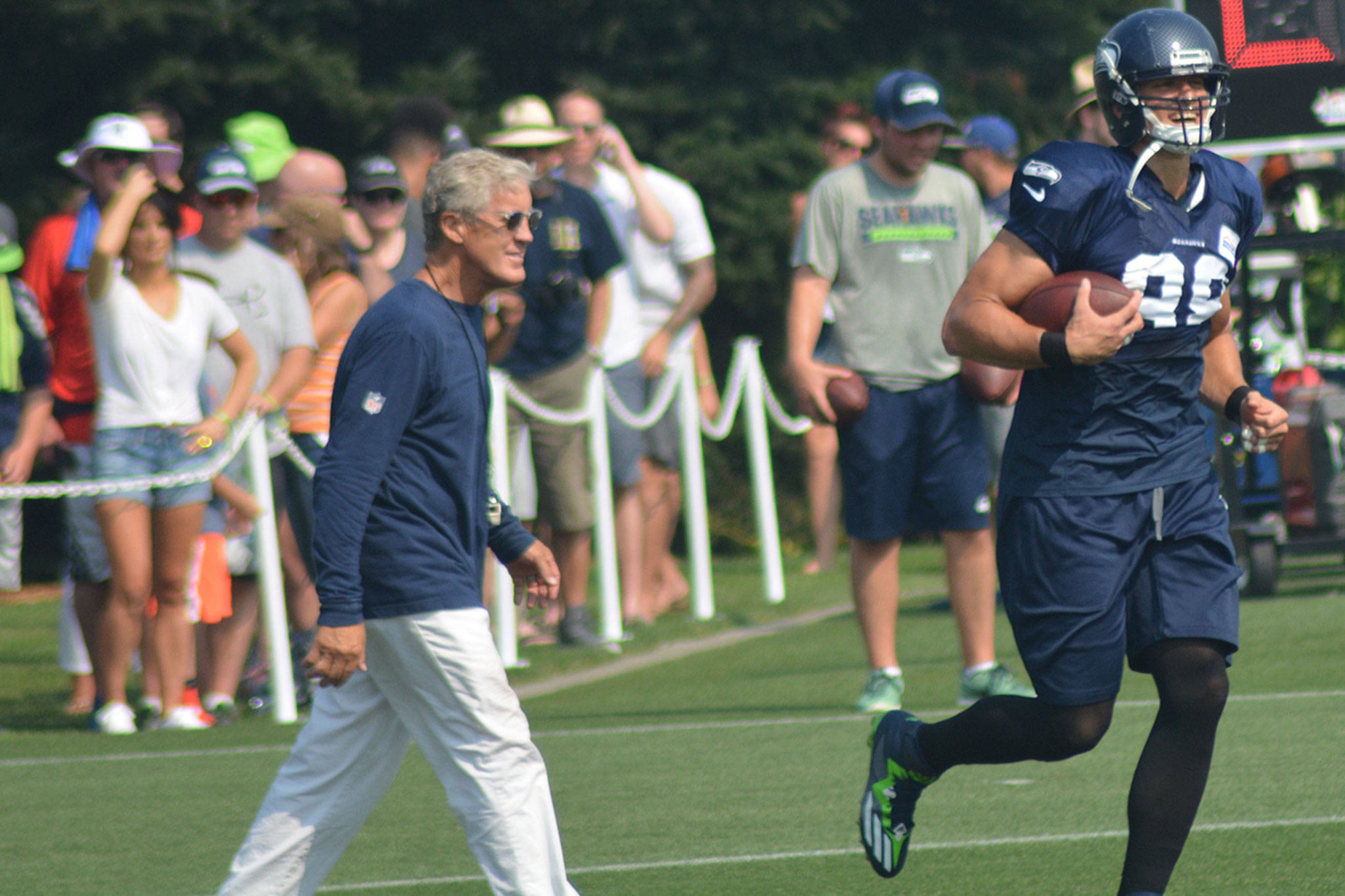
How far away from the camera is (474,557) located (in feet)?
15.3

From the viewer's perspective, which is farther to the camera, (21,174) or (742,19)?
(742,19)

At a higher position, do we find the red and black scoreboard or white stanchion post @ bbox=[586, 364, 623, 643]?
the red and black scoreboard

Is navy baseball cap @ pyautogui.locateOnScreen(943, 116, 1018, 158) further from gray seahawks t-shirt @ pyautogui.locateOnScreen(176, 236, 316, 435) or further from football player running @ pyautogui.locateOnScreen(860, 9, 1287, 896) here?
football player running @ pyautogui.locateOnScreen(860, 9, 1287, 896)

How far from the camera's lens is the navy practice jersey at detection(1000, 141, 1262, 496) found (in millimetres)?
4762

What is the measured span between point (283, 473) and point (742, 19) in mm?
8678

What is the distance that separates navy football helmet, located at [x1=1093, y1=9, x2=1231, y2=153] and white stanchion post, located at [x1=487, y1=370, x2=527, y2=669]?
516 centimetres

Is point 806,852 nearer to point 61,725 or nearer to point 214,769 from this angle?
point 214,769

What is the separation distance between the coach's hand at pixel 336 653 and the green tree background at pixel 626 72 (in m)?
10.9

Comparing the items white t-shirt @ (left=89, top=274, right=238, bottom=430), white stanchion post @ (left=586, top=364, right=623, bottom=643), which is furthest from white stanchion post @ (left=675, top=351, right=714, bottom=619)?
white t-shirt @ (left=89, top=274, right=238, bottom=430)

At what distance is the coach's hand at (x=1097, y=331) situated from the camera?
4.58 meters

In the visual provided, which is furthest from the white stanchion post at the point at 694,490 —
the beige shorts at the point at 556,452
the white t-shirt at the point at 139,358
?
the white t-shirt at the point at 139,358

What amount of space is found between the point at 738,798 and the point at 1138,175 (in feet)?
8.71

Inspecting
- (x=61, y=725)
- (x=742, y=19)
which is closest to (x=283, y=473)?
(x=61, y=725)

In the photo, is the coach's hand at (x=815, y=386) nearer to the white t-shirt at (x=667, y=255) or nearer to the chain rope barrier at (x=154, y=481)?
the chain rope barrier at (x=154, y=481)
